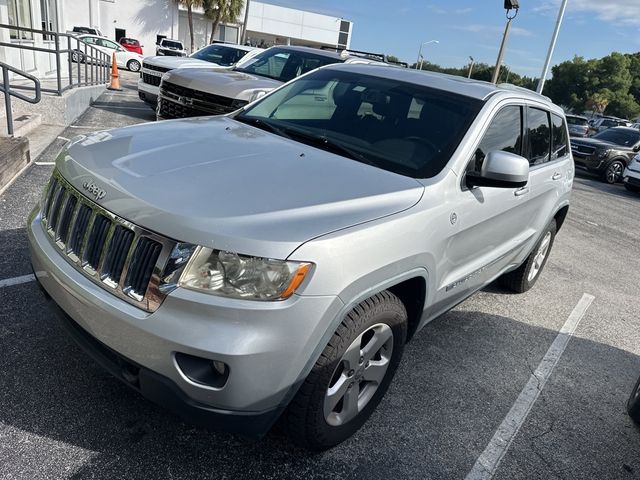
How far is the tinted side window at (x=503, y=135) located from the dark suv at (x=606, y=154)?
1342cm

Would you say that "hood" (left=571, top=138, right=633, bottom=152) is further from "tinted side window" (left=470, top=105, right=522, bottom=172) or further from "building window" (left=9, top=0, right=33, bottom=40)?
"building window" (left=9, top=0, right=33, bottom=40)

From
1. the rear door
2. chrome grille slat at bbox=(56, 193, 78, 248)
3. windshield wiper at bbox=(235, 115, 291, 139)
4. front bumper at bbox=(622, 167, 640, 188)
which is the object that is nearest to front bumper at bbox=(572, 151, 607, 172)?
front bumper at bbox=(622, 167, 640, 188)

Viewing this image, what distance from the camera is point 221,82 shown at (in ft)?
25.8

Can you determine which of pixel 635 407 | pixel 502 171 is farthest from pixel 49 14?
pixel 635 407

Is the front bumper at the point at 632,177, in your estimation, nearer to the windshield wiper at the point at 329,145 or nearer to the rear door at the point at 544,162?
the rear door at the point at 544,162

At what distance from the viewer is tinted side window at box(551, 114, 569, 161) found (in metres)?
4.54

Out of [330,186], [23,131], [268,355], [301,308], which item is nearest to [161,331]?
[268,355]

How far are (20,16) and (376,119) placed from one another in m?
12.2

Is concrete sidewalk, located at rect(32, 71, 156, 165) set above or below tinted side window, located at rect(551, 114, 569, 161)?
below

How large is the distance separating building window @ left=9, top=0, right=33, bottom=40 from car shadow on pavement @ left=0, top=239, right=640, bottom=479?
10685mm

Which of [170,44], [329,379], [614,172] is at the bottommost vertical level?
[614,172]

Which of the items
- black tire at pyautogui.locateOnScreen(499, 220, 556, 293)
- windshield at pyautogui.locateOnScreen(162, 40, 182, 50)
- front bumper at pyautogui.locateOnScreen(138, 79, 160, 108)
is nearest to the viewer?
black tire at pyautogui.locateOnScreen(499, 220, 556, 293)

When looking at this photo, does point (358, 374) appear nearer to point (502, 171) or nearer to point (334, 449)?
point (334, 449)

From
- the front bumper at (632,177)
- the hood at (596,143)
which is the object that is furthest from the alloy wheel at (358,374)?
the hood at (596,143)
